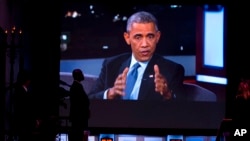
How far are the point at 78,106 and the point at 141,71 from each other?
465cm

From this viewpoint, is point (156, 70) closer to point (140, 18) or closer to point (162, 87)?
point (162, 87)

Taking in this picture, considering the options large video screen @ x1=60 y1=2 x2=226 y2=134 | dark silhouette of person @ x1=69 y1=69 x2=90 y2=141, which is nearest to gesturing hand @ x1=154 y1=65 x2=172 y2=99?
large video screen @ x1=60 y1=2 x2=226 y2=134

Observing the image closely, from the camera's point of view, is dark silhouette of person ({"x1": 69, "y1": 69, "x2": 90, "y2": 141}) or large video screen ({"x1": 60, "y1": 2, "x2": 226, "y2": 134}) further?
large video screen ({"x1": 60, "y1": 2, "x2": 226, "y2": 134})

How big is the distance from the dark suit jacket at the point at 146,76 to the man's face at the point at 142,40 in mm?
165

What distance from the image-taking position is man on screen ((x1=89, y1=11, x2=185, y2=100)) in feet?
40.7

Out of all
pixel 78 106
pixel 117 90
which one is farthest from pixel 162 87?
pixel 78 106

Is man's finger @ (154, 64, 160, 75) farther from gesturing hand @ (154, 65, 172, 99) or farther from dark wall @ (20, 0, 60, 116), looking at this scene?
dark wall @ (20, 0, 60, 116)

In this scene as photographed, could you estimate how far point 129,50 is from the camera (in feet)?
41.0

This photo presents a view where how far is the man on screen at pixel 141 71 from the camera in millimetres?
12406

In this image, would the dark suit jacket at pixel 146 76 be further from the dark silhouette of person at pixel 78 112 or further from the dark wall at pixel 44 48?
the dark silhouette of person at pixel 78 112

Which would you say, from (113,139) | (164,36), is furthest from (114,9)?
(113,139)

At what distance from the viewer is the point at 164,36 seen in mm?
12602

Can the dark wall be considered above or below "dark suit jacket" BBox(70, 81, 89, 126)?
above

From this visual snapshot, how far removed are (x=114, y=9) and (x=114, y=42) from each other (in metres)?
0.72
